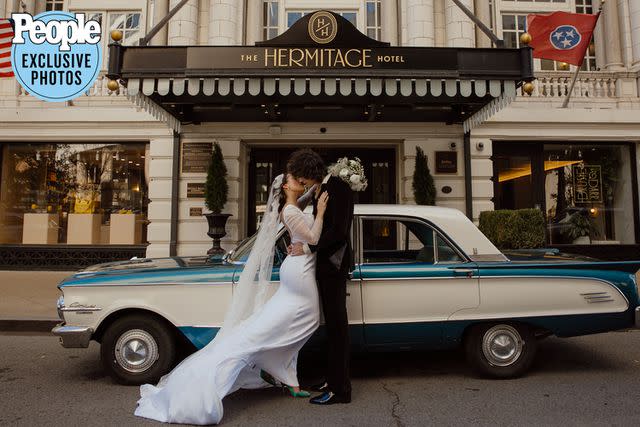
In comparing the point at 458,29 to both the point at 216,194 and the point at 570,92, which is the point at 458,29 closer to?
the point at 570,92

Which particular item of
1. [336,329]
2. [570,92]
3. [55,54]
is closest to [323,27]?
[336,329]

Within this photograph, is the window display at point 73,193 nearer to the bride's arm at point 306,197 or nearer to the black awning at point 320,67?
the black awning at point 320,67

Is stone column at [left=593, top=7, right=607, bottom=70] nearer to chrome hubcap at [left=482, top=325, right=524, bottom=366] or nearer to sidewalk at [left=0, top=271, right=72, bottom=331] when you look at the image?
chrome hubcap at [left=482, top=325, right=524, bottom=366]

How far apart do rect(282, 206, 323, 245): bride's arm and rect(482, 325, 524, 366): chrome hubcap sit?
6.72 ft

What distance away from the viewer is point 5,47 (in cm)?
1146

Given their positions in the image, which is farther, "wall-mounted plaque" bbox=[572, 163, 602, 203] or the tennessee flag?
"wall-mounted plaque" bbox=[572, 163, 602, 203]

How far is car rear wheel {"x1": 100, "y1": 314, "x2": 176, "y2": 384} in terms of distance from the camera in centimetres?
397

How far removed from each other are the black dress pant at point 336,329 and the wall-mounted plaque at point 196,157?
778cm

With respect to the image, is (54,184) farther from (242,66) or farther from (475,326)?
(475,326)

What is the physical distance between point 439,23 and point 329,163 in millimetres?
4820

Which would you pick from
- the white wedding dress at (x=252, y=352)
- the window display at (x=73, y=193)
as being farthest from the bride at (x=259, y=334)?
the window display at (x=73, y=193)

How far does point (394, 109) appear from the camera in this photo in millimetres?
9992

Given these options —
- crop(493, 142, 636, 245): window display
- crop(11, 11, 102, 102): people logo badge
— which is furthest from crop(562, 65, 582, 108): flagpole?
crop(11, 11, 102, 102): people logo badge

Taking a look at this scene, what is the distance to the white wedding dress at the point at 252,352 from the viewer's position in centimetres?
319
